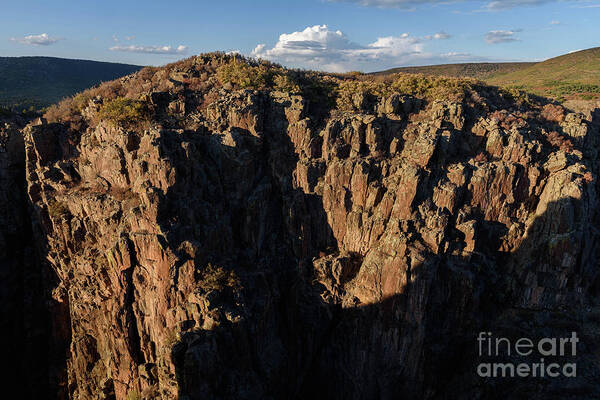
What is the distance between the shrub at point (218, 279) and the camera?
Result: 22.0 metres

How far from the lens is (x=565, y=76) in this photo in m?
103

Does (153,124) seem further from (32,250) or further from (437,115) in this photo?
(437,115)

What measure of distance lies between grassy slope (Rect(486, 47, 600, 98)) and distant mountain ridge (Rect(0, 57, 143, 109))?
138734mm

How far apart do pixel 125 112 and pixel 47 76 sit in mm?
138844

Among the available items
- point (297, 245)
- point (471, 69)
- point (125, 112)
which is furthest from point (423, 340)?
point (471, 69)

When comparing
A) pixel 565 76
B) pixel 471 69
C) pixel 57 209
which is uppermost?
pixel 471 69

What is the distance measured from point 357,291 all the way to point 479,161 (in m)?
15.7

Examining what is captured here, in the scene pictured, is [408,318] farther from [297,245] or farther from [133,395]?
[133,395]

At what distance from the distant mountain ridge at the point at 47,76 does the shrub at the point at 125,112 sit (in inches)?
3260

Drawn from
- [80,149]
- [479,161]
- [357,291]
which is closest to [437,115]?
[479,161]

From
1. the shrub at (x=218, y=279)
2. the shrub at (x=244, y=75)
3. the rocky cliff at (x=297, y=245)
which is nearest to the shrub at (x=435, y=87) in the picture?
the rocky cliff at (x=297, y=245)

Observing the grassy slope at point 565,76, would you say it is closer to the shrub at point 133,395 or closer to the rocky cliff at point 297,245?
the rocky cliff at point 297,245

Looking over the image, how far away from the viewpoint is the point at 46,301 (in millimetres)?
26156

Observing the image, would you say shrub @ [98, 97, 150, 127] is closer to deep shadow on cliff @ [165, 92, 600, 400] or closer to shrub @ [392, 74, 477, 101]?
deep shadow on cliff @ [165, 92, 600, 400]
